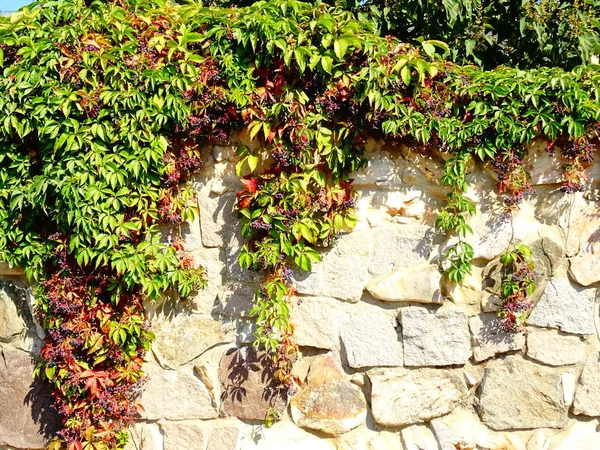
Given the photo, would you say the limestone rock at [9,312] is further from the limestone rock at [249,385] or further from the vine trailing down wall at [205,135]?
the limestone rock at [249,385]

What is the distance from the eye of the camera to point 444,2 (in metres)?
2.84

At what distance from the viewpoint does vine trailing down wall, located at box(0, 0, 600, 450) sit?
2.28 metres

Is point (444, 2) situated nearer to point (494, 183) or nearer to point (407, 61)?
point (407, 61)

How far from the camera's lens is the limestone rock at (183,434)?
8.21 feet

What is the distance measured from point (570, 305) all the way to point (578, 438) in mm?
548

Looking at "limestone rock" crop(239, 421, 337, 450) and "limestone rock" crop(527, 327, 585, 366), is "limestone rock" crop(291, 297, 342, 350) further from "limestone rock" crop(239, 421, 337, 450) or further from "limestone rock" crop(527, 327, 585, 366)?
"limestone rock" crop(527, 327, 585, 366)

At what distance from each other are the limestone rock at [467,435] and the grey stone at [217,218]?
44.5 inches

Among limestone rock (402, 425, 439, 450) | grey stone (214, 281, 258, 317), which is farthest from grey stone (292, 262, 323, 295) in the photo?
limestone rock (402, 425, 439, 450)

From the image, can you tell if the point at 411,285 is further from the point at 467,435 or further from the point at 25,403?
the point at 25,403

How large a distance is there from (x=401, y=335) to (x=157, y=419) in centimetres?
108

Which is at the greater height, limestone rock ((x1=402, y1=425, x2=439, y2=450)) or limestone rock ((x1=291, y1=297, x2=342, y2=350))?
limestone rock ((x1=291, y1=297, x2=342, y2=350))

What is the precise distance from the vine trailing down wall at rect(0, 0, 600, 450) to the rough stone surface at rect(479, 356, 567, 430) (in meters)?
0.22

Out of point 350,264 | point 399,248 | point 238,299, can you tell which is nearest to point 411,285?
point 399,248

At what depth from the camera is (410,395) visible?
7.95 ft
